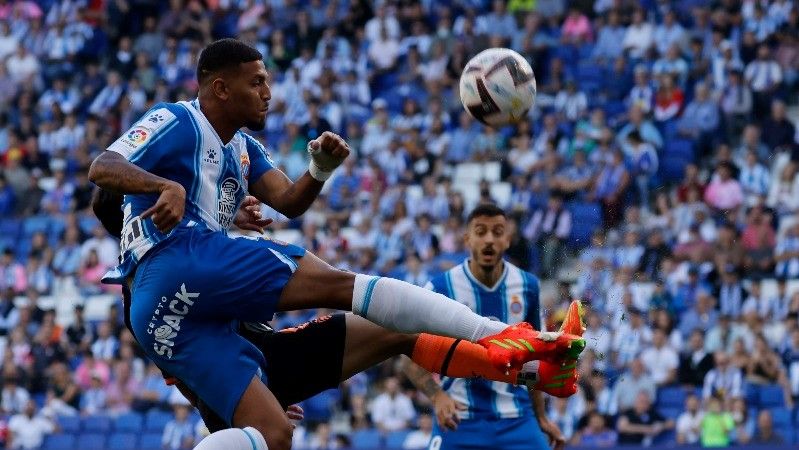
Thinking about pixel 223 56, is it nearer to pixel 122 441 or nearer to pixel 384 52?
pixel 122 441

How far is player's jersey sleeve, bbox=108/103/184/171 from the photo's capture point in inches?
265

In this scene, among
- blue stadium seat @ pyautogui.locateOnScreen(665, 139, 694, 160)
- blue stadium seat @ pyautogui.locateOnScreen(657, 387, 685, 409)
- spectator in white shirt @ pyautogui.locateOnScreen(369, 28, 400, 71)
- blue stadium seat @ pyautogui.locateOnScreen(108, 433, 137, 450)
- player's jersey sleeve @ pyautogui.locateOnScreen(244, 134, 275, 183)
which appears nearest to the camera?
player's jersey sleeve @ pyautogui.locateOnScreen(244, 134, 275, 183)

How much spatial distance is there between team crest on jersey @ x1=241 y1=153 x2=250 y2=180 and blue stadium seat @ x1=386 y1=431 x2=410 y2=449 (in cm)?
812

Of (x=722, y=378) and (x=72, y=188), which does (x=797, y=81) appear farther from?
(x=72, y=188)

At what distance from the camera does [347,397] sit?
16484mm

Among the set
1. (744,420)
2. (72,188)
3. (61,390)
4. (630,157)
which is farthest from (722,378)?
(72,188)

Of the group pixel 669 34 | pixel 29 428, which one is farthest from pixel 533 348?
pixel 669 34

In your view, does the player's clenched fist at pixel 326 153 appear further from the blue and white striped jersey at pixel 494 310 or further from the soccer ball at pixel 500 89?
the blue and white striped jersey at pixel 494 310

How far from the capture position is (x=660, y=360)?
14875mm

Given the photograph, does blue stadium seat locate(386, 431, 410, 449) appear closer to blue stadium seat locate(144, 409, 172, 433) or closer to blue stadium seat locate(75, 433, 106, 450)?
blue stadium seat locate(144, 409, 172, 433)

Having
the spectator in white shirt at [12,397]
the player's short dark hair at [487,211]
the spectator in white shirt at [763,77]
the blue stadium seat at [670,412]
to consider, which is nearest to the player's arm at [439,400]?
the player's short dark hair at [487,211]

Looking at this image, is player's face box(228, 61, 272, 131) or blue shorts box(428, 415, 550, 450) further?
blue shorts box(428, 415, 550, 450)

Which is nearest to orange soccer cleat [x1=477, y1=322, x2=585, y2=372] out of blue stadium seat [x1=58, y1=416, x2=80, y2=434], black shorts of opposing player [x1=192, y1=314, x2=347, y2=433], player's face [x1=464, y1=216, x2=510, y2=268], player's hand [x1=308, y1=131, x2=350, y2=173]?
black shorts of opposing player [x1=192, y1=314, x2=347, y2=433]

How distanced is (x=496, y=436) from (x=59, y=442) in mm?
8964
